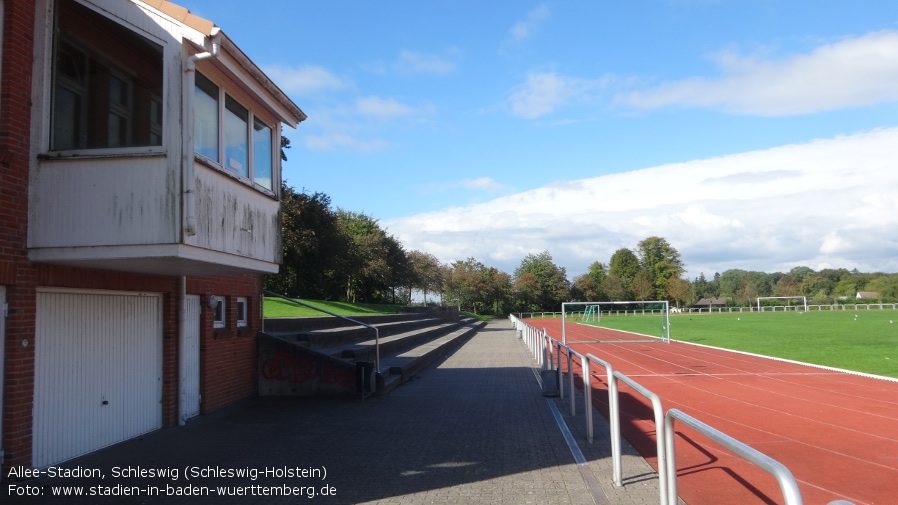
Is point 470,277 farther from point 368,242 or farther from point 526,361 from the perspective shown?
point 526,361

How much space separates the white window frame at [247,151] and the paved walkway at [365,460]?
3.42m

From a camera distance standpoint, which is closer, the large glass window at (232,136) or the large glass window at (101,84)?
the large glass window at (101,84)

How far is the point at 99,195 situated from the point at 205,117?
5.18ft

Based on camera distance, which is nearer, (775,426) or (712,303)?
(775,426)

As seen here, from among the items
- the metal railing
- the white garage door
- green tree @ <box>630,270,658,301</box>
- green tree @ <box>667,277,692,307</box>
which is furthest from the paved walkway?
green tree @ <box>667,277,692,307</box>

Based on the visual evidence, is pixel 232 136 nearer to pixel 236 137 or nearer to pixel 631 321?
pixel 236 137

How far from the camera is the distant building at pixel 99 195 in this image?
6.70 m

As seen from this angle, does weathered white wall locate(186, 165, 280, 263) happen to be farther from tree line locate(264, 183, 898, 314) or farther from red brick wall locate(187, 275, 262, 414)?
tree line locate(264, 183, 898, 314)

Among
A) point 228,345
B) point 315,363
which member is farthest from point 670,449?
point 315,363

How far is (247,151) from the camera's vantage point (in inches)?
370

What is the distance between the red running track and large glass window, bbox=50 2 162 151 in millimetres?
6950

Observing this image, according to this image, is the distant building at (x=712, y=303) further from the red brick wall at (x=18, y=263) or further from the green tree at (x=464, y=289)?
the red brick wall at (x=18, y=263)

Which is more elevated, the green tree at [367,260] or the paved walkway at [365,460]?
the green tree at [367,260]

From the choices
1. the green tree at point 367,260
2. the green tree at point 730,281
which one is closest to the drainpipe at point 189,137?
the green tree at point 367,260
